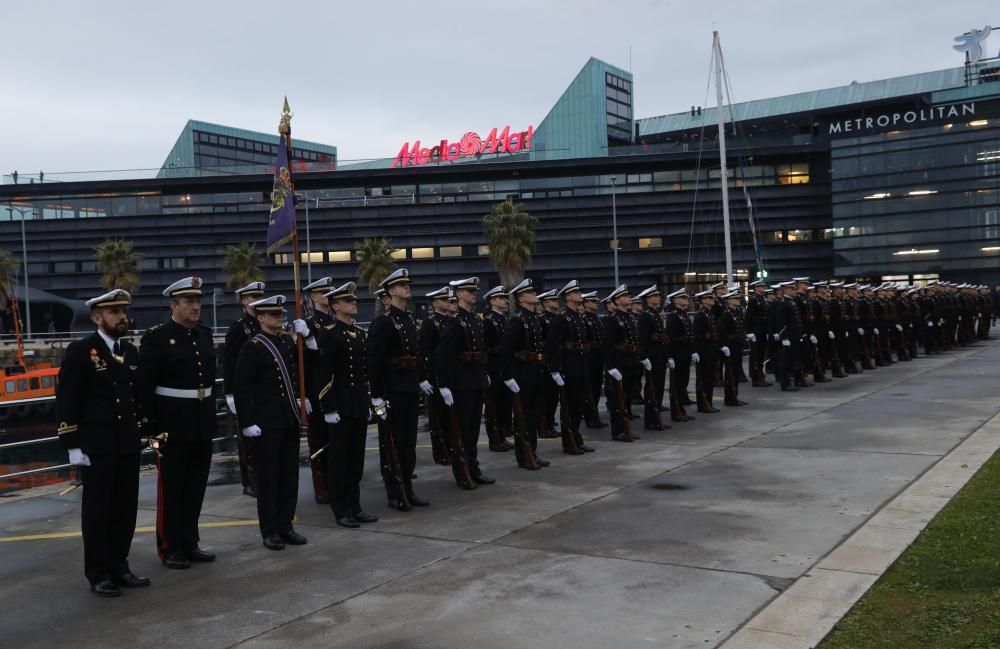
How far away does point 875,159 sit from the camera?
212ft

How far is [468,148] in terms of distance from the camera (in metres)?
74.9

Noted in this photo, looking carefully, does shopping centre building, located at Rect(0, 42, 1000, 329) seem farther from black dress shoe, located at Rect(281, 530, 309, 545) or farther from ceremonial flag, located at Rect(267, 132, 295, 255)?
black dress shoe, located at Rect(281, 530, 309, 545)

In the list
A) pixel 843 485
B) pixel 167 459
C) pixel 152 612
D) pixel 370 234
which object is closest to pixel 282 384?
pixel 167 459

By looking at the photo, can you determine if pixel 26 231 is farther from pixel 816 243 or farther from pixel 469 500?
pixel 469 500

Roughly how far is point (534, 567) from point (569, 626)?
124cm

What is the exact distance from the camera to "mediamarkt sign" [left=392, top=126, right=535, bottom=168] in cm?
7394

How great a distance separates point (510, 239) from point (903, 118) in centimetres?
3184

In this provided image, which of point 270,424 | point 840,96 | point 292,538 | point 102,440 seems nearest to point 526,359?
point 270,424

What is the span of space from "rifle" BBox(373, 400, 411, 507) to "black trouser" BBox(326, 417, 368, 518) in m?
0.24

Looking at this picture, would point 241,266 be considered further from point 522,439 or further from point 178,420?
point 178,420

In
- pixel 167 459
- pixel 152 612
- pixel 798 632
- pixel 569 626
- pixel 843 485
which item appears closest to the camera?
pixel 798 632

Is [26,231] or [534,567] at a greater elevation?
[26,231]

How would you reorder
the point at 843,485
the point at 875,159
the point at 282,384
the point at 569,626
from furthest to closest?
the point at 875,159, the point at 843,485, the point at 282,384, the point at 569,626

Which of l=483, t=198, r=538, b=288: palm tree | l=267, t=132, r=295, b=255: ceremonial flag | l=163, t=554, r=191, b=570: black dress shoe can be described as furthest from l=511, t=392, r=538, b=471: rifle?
l=483, t=198, r=538, b=288: palm tree
